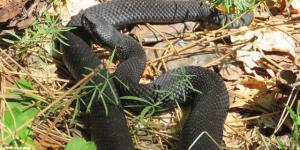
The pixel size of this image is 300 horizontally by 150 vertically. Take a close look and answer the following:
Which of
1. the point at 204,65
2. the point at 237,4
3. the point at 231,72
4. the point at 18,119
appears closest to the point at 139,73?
the point at 204,65

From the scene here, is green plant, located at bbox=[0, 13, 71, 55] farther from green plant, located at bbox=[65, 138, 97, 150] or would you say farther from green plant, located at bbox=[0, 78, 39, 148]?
green plant, located at bbox=[65, 138, 97, 150]

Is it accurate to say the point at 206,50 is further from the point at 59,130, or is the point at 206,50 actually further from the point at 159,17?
→ the point at 59,130

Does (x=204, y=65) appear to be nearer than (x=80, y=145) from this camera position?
No

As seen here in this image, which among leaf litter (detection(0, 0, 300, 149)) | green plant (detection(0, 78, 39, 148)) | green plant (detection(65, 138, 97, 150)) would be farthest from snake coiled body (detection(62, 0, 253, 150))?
green plant (detection(0, 78, 39, 148))

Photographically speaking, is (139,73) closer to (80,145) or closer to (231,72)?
(231,72)

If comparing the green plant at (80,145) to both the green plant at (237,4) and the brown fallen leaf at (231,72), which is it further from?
the green plant at (237,4)

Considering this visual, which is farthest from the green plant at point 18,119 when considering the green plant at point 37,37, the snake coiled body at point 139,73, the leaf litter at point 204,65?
the green plant at point 37,37

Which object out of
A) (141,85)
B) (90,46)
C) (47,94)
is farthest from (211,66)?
(47,94)

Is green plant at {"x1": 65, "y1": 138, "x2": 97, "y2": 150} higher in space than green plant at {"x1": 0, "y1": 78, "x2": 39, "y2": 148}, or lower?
lower
